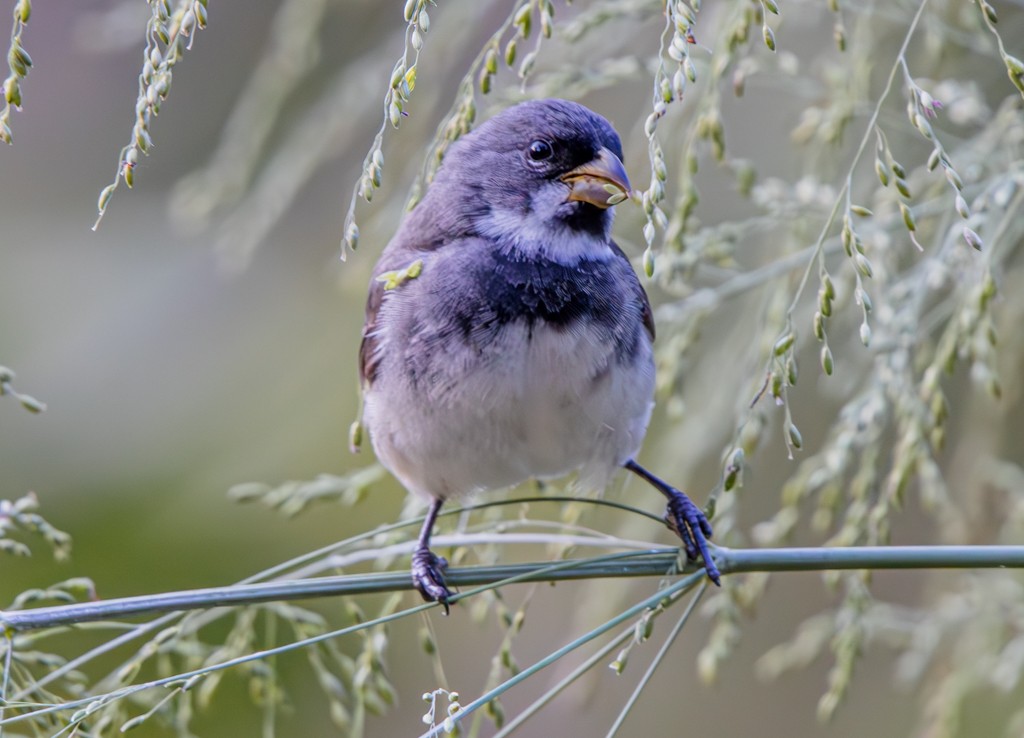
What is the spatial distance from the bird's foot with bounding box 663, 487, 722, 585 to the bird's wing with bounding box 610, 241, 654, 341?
0.36 metres

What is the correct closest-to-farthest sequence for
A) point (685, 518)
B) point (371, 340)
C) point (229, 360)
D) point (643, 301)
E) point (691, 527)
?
point (691, 527) → point (685, 518) → point (643, 301) → point (371, 340) → point (229, 360)

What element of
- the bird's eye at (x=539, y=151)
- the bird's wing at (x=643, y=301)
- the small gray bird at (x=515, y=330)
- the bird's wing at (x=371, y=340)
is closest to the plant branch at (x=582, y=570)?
the small gray bird at (x=515, y=330)

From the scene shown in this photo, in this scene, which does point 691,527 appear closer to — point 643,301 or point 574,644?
point 643,301

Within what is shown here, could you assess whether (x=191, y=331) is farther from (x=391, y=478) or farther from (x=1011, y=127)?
(x=1011, y=127)

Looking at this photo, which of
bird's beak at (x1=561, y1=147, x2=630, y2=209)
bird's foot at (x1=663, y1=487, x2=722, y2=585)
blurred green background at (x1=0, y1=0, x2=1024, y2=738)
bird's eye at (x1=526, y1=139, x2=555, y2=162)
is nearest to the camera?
bird's foot at (x1=663, y1=487, x2=722, y2=585)


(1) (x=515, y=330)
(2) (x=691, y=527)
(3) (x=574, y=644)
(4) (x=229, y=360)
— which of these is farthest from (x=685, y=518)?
(4) (x=229, y=360)

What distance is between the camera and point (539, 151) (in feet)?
9.21

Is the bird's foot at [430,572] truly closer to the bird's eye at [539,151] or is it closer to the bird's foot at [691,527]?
the bird's foot at [691,527]

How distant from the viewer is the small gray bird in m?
2.57

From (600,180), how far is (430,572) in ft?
2.92

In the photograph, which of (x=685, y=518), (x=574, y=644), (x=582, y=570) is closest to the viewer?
(x=574, y=644)

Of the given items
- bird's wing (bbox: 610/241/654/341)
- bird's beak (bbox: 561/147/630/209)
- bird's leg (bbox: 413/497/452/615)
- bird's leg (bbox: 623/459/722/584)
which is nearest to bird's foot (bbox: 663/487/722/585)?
bird's leg (bbox: 623/459/722/584)

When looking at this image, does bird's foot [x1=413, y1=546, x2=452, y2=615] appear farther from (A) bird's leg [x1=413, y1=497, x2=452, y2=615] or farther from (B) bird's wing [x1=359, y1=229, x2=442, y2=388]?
(B) bird's wing [x1=359, y1=229, x2=442, y2=388]

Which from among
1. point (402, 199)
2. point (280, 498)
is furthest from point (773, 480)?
point (280, 498)
